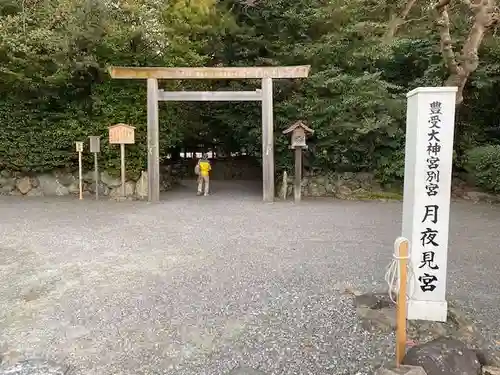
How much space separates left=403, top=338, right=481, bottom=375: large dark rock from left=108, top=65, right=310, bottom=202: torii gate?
7.56m

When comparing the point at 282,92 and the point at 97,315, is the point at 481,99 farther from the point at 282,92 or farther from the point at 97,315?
the point at 97,315

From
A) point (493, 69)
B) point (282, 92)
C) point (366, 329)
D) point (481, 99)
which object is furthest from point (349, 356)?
point (481, 99)

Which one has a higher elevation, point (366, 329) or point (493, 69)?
point (493, 69)

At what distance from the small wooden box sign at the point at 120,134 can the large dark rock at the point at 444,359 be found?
8720 millimetres

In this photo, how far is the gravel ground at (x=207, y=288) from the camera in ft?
9.81

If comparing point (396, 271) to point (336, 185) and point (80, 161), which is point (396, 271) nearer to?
point (336, 185)

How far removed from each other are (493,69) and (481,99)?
143 centimetres

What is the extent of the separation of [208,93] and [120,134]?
7.95 ft

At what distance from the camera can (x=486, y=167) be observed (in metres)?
9.88

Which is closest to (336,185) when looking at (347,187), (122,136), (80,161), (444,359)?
(347,187)

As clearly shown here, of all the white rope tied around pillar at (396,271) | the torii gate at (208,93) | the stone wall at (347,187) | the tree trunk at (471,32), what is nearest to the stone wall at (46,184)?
the torii gate at (208,93)

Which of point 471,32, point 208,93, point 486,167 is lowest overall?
point 486,167

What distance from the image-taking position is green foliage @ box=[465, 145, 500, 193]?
969cm

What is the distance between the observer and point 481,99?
11445mm
